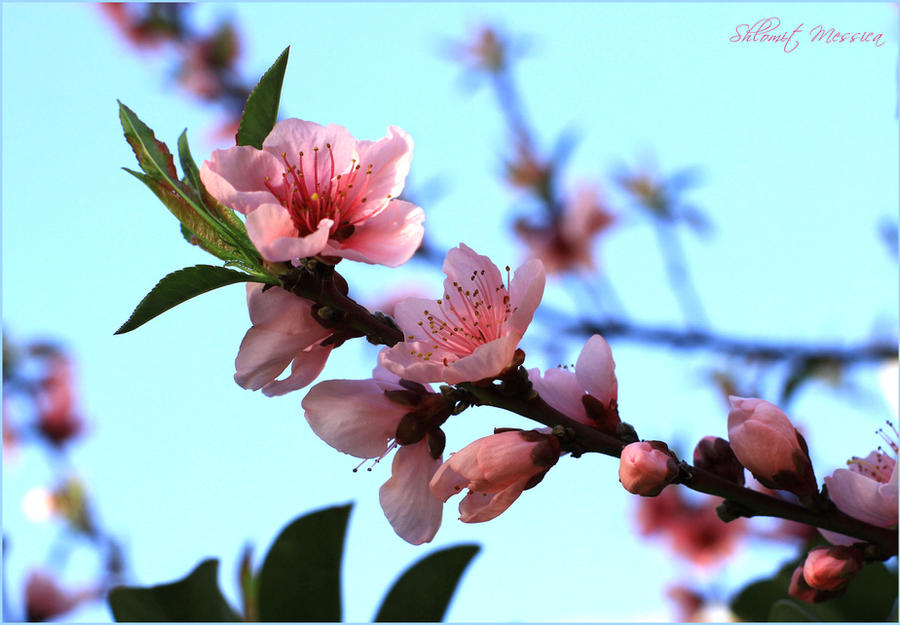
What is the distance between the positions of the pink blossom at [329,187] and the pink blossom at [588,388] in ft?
0.56

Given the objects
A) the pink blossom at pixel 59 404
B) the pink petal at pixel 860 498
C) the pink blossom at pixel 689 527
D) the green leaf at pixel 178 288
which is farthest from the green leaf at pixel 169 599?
the pink blossom at pixel 689 527

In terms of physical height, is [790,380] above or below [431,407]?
above

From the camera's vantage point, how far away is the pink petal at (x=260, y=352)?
68 cm

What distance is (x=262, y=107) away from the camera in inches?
27.0

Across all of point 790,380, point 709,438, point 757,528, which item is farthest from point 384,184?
point 757,528

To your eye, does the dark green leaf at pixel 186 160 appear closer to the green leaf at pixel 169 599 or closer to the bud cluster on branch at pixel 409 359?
the bud cluster on branch at pixel 409 359

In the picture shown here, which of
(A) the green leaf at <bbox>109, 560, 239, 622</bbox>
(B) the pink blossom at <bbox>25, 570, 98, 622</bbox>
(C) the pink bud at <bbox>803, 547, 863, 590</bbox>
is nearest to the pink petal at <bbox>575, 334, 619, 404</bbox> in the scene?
(C) the pink bud at <bbox>803, 547, 863, 590</bbox>

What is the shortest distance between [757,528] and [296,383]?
1.92 meters

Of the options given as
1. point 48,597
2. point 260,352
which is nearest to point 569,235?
point 48,597

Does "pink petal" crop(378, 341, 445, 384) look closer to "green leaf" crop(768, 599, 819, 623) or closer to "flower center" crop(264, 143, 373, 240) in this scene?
"flower center" crop(264, 143, 373, 240)

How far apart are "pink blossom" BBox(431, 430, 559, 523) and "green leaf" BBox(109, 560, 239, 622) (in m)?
0.45

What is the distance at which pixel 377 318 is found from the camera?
702mm

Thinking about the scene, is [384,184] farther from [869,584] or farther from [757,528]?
[757,528]

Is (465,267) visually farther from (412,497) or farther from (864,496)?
(864,496)
